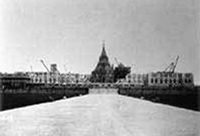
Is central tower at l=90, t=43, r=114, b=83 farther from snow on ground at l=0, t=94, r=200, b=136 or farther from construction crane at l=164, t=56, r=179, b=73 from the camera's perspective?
construction crane at l=164, t=56, r=179, b=73

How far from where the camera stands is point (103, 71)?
1935mm

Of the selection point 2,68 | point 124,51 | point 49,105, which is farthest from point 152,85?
point 2,68

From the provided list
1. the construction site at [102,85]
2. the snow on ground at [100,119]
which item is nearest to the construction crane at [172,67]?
the construction site at [102,85]

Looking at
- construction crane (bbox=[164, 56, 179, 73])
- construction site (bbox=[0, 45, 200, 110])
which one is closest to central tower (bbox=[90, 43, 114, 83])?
construction site (bbox=[0, 45, 200, 110])

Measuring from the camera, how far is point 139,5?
195 centimetres

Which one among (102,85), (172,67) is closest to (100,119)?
(102,85)

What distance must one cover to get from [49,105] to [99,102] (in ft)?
0.82

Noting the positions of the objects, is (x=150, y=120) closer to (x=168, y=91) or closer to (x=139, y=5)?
(x=168, y=91)

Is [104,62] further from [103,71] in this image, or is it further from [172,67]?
[172,67]

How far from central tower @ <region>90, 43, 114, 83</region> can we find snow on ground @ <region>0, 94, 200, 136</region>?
8 cm

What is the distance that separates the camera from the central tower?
1.91m

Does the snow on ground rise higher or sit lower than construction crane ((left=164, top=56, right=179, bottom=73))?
lower

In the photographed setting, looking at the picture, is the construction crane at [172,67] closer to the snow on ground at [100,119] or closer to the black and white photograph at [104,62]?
the black and white photograph at [104,62]

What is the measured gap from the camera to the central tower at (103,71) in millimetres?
1914
